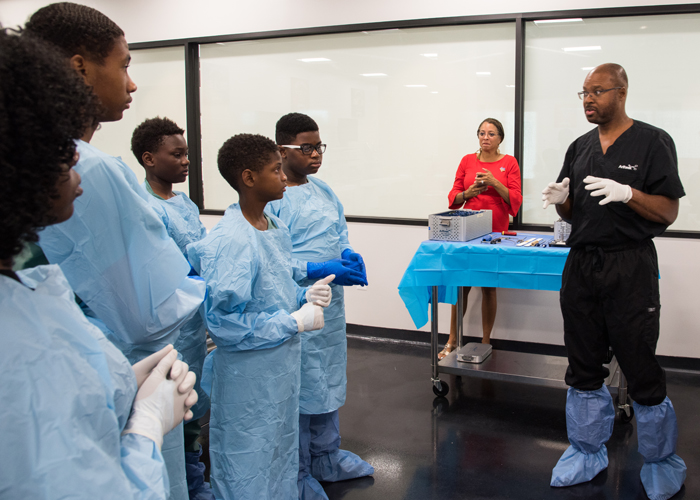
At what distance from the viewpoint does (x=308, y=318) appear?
66.2 inches

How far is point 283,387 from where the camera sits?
170 cm

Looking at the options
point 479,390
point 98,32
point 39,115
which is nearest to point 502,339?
point 479,390

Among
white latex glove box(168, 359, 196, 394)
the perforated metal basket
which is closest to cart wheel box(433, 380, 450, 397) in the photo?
the perforated metal basket

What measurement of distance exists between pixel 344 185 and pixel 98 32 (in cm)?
321

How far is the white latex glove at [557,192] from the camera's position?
2248 millimetres

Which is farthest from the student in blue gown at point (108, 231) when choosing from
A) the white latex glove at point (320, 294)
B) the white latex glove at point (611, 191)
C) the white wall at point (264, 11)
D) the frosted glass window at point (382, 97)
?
the frosted glass window at point (382, 97)

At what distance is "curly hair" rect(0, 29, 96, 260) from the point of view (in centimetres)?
64

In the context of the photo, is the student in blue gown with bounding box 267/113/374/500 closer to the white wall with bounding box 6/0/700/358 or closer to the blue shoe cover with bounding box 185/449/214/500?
the blue shoe cover with bounding box 185/449/214/500

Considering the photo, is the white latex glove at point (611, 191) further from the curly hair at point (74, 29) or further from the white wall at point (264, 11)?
the white wall at point (264, 11)

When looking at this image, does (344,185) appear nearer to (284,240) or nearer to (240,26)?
(240,26)

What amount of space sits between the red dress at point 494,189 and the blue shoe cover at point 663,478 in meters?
1.72

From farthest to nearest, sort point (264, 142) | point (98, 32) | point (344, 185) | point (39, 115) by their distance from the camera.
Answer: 1. point (344, 185)
2. point (264, 142)
3. point (98, 32)
4. point (39, 115)

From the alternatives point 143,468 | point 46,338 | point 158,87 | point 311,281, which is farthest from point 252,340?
point 158,87

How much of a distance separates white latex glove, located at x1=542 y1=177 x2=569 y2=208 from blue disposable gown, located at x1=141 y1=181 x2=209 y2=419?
1441 millimetres
